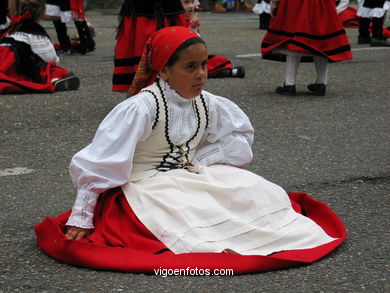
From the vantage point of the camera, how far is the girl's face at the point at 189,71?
3.15m

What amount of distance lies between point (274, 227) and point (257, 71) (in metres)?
5.58

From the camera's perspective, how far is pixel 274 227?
3086 mm

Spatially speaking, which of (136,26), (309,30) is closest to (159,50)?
(136,26)

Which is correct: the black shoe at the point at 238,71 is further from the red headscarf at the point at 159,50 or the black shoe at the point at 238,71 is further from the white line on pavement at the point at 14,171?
the red headscarf at the point at 159,50

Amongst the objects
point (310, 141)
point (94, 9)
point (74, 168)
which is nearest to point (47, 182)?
point (74, 168)

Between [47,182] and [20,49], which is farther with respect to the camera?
[20,49]

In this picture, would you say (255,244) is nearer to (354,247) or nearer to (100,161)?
(354,247)

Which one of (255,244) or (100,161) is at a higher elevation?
(100,161)

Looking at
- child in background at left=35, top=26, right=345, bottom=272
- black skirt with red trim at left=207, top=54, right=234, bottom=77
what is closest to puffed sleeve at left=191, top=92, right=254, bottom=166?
child in background at left=35, top=26, right=345, bottom=272

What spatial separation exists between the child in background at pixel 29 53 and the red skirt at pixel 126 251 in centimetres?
400

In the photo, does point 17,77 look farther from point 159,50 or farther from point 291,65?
point 159,50

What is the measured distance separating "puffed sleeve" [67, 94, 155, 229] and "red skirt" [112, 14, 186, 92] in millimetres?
2522

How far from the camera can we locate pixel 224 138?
11.3ft

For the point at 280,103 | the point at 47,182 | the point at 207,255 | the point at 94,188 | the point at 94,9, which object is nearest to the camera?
the point at 207,255
